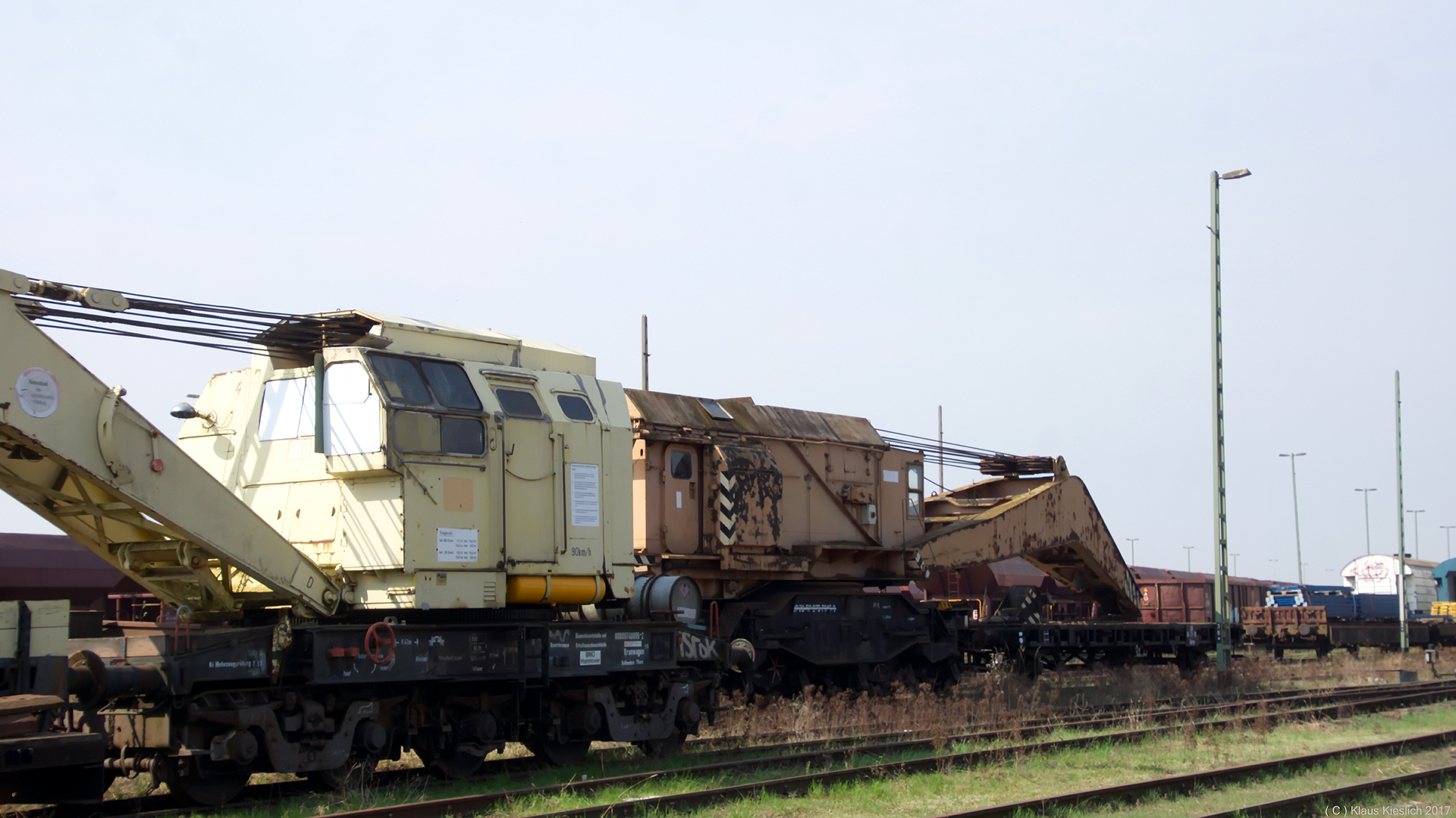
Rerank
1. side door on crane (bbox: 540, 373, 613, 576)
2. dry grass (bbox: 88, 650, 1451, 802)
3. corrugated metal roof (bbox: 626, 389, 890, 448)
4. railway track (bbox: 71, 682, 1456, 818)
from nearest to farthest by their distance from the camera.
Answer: railway track (bbox: 71, 682, 1456, 818) → side door on crane (bbox: 540, 373, 613, 576) → dry grass (bbox: 88, 650, 1451, 802) → corrugated metal roof (bbox: 626, 389, 890, 448)

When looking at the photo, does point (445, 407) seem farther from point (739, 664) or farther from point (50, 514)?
point (739, 664)

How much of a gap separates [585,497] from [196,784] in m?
4.23

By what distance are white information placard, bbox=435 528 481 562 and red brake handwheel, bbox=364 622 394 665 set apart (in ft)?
2.39

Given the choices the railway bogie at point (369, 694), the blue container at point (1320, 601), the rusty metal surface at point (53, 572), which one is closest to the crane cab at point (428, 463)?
the railway bogie at point (369, 694)

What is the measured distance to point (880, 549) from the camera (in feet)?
63.5

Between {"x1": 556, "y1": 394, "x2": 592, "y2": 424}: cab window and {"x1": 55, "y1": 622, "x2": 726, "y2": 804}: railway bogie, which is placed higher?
{"x1": 556, "y1": 394, "x2": 592, "y2": 424}: cab window

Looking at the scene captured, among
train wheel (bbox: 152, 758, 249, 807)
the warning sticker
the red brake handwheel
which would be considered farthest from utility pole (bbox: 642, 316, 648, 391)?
the warning sticker

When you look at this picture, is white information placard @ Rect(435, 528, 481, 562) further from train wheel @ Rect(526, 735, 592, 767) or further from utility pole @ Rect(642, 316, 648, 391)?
utility pole @ Rect(642, 316, 648, 391)

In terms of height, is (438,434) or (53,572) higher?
(438,434)

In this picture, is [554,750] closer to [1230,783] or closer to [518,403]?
[518,403]

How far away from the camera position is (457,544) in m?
11.1

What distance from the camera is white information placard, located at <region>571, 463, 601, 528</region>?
1225 centimetres

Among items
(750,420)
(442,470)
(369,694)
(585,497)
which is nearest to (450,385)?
(442,470)

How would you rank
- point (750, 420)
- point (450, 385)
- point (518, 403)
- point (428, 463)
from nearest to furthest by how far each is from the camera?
point (428, 463) < point (450, 385) < point (518, 403) < point (750, 420)
